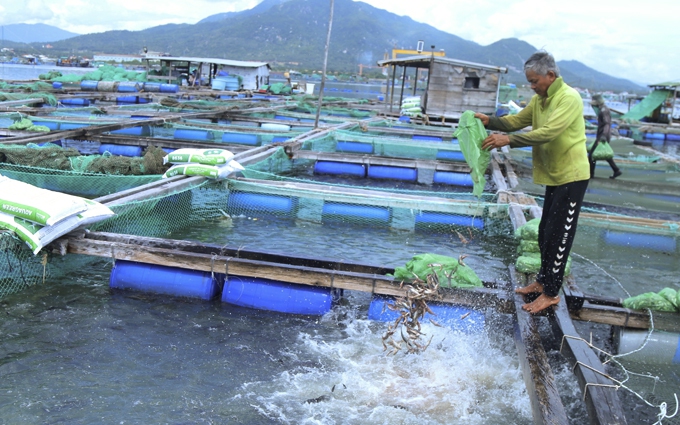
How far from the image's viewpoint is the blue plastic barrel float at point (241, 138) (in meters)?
14.1

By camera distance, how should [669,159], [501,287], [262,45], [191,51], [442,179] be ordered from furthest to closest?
[262,45]
[191,51]
[669,159]
[442,179]
[501,287]

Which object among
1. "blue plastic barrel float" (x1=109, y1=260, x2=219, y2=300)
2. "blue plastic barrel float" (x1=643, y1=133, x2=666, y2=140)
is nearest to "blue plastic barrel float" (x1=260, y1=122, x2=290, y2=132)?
"blue plastic barrel float" (x1=109, y1=260, x2=219, y2=300)

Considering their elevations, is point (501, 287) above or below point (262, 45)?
below

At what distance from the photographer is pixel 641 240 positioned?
25.9 ft

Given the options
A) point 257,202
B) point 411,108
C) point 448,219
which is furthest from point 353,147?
point 411,108

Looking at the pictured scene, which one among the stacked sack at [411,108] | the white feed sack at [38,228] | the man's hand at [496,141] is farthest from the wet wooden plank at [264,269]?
the stacked sack at [411,108]

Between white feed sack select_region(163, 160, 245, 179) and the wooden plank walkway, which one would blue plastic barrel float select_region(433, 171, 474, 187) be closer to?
white feed sack select_region(163, 160, 245, 179)

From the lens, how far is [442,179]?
1235 cm

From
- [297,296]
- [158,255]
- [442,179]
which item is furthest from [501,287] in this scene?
[442,179]

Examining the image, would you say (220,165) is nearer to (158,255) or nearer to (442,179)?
(158,255)

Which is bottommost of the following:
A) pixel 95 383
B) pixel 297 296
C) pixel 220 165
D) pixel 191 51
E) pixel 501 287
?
pixel 95 383

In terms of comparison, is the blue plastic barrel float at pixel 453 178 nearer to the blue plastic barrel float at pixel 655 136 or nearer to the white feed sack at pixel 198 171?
the white feed sack at pixel 198 171

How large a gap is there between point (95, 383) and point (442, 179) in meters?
9.52

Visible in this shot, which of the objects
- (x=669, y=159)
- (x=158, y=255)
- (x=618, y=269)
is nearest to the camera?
(x=158, y=255)
